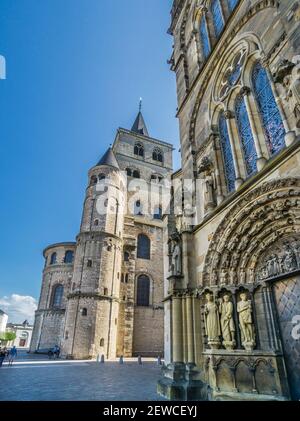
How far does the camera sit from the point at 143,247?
26.9 meters

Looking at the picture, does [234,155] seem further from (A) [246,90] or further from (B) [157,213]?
(B) [157,213]

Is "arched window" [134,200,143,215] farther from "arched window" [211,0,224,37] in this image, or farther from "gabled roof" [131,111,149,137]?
"arched window" [211,0,224,37]

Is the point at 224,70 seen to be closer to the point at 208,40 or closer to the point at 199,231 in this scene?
the point at 208,40

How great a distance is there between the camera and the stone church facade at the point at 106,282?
19.6 m

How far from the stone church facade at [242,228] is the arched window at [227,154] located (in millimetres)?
35

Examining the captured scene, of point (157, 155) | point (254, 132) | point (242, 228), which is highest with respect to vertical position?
point (157, 155)

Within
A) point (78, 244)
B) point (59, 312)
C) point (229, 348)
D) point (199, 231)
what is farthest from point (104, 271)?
point (229, 348)

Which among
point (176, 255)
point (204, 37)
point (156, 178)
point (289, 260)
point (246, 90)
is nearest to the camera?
point (289, 260)

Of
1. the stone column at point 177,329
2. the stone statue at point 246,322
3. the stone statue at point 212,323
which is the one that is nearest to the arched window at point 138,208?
the stone column at point 177,329

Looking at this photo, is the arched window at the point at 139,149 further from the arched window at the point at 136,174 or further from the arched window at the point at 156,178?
the arched window at the point at 156,178

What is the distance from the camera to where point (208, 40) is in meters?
10.7

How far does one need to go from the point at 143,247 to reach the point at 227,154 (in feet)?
65.5

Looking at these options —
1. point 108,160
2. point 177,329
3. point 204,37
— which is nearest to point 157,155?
point 108,160

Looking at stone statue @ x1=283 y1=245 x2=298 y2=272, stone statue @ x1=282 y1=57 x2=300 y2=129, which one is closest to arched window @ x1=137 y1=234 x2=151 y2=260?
stone statue @ x1=283 y1=245 x2=298 y2=272
